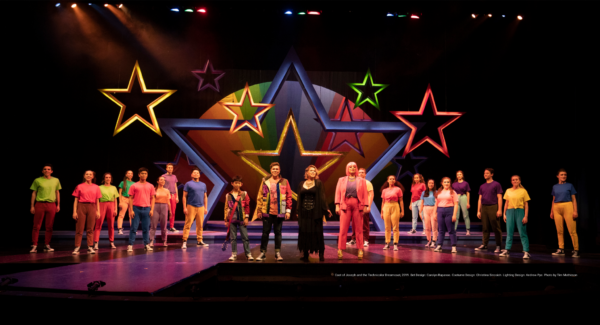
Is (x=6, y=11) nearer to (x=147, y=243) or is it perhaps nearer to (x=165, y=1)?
(x=165, y=1)

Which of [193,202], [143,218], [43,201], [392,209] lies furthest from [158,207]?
[392,209]

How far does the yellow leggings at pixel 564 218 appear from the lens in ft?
20.9

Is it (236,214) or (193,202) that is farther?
(193,202)

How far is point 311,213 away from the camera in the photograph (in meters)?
5.36

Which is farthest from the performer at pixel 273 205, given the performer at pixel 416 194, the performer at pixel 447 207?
the performer at pixel 416 194

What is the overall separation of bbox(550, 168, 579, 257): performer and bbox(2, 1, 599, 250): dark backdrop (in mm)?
2725

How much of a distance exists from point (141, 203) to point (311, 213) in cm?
336

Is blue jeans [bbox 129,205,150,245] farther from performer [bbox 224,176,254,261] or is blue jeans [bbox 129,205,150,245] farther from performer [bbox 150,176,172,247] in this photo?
performer [bbox 224,176,254,261]

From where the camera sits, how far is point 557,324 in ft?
10.6

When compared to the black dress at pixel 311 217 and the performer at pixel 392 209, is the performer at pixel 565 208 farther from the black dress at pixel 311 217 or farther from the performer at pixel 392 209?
the black dress at pixel 311 217

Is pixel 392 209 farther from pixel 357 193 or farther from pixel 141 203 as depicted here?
pixel 141 203

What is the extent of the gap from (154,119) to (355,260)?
6678 mm

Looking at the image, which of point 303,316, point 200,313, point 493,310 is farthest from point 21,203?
point 493,310

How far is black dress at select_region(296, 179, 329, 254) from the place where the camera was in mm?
5305
